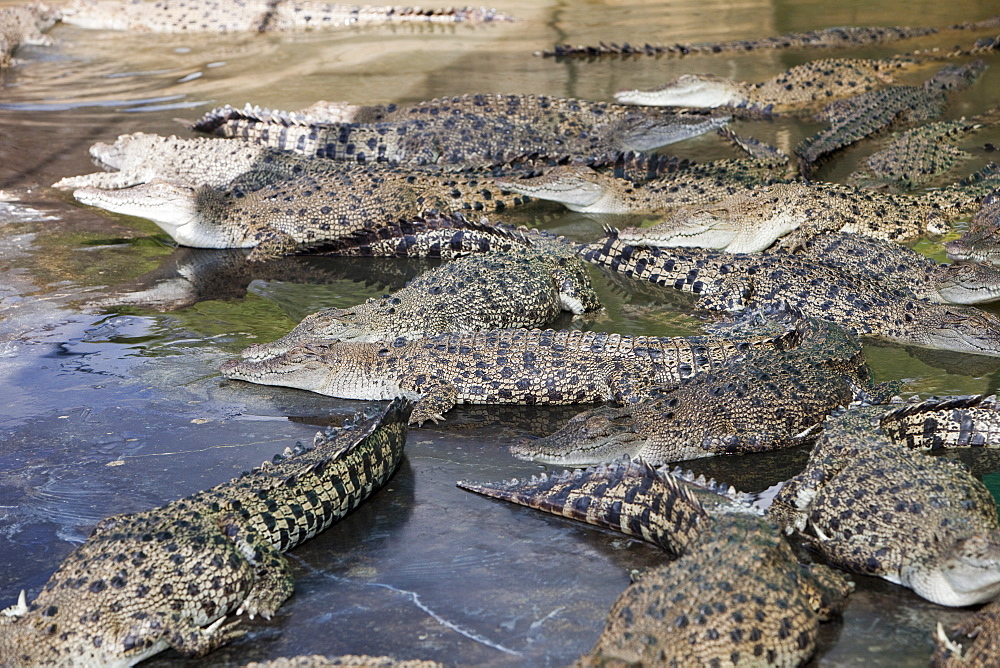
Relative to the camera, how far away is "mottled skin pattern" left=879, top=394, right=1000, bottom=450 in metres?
4.48

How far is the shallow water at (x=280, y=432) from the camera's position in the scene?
11.7 feet

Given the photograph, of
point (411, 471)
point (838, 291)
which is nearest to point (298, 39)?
point (838, 291)

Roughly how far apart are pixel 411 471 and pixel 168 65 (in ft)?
33.5

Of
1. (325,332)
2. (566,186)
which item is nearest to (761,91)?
(566,186)

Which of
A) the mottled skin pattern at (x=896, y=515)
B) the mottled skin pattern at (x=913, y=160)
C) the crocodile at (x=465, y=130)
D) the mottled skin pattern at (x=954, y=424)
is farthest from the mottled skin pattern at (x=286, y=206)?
the mottled skin pattern at (x=896, y=515)

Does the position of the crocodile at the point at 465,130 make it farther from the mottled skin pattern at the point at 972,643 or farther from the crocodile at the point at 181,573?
the mottled skin pattern at the point at 972,643

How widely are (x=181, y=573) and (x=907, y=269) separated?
15.6ft

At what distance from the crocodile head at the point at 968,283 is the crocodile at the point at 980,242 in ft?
1.13

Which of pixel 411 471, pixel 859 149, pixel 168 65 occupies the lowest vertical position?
pixel 411 471

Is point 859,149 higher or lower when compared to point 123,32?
lower

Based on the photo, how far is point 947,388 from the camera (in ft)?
17.3

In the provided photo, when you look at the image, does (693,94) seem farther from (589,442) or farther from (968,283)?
(589,442)

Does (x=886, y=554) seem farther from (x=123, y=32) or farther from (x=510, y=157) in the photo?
(x=123, y=32)

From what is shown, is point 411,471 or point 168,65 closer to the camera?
point 411,471
